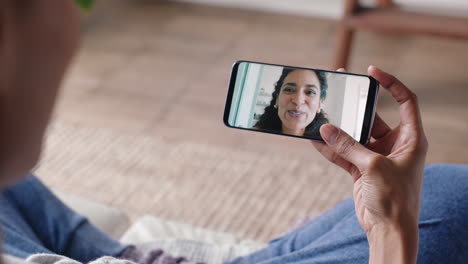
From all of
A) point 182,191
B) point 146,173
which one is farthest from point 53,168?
point 182,191

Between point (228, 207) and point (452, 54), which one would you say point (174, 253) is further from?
point (452, 54)

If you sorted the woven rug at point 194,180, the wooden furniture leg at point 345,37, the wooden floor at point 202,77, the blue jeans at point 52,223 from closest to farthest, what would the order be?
the blue jeans at point 52,223 < the woven rug at point 194,180 < the wooden floor at point 202,77 < the wooden furniture leg at point 345,37

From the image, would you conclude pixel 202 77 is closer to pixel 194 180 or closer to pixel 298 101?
pixel 194 180

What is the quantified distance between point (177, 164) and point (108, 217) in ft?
2.26

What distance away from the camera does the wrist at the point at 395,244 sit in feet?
2.41

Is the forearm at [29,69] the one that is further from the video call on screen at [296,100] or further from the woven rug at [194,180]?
the woven rug at [194,180]

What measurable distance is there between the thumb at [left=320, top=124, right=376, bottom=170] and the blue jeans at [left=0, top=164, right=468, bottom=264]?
14cm

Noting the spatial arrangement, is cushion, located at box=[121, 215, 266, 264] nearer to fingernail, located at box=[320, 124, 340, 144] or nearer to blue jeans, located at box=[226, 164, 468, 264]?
blue jeans, located at box=[226, 164, 468, 264]

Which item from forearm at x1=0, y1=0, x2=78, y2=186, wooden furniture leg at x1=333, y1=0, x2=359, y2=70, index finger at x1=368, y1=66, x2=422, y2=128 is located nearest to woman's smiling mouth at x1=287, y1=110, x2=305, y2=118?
index finger at x1=368, y1=66, x2=422, y2=128

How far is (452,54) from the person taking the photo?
2.74 meters

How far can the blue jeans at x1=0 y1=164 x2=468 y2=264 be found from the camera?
846 mm

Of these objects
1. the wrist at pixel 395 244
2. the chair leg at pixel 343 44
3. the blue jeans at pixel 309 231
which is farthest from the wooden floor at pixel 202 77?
the wrist at pixel 395 244

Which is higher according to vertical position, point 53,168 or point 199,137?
point 199,137

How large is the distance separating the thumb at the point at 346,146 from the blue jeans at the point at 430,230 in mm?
135
